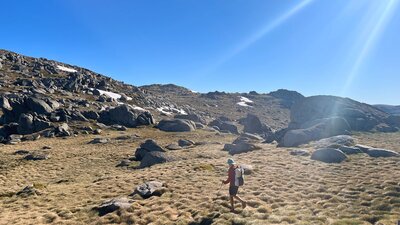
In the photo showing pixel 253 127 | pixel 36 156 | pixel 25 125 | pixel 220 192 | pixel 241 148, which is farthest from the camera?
pixel 253 127

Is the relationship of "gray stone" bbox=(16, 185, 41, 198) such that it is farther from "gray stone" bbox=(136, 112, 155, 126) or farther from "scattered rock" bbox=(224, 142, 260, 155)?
"gray stone" bbox=(136, 112, 155, 126)

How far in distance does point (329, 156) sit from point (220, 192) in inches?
660

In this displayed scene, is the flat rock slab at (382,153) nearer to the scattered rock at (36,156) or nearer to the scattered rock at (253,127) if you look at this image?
the scattered rock at (36,156)

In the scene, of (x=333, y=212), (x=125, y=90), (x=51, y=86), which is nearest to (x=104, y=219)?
(x=333, y=212)

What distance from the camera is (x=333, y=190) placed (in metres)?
25.4

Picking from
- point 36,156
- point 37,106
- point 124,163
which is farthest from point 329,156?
point 37,106

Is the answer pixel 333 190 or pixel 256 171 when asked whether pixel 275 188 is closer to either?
pixel 333 190

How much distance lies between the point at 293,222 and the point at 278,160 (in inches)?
842

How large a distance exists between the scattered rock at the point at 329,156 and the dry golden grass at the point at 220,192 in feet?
4.13

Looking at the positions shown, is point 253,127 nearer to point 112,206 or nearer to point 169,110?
point 169,110

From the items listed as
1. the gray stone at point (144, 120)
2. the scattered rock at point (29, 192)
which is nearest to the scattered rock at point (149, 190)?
the scattered rock at point (29, 192)

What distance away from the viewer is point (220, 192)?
2698 cm

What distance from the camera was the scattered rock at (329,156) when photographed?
3678 cm

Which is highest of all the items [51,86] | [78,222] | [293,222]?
[51,86]
